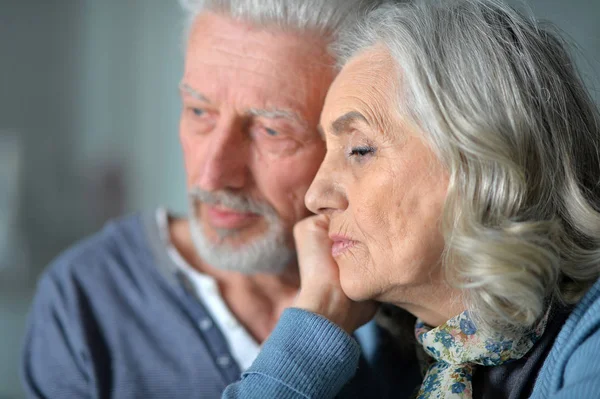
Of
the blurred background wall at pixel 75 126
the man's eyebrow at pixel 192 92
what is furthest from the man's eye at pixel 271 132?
the blurred background wall at pixel 75 126

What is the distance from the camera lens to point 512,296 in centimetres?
100

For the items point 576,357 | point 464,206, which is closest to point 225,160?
point 464,206

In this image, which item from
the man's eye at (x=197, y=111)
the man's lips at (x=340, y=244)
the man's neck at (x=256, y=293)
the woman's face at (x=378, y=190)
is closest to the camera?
the woman's face at (x=378, y=190)

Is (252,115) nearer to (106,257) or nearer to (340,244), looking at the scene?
(340,244)

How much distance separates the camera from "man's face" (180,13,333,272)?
144 centimetres

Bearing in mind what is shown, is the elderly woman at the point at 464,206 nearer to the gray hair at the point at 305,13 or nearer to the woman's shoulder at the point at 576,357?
the woman's shoulder at the point at 576,357

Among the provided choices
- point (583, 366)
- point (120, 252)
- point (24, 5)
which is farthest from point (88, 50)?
point (583, 366)

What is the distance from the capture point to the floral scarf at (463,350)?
1059mm

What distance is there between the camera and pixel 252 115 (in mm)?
1467

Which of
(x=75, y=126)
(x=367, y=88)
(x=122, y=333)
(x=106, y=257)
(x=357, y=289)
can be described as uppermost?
(x=367, y=88)

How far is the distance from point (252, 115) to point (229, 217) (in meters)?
0.25

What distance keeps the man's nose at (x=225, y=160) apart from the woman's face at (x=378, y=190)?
32 cm

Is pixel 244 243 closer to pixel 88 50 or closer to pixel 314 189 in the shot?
pixel 314 189

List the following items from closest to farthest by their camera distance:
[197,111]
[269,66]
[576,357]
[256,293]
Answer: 1. [576,357]
2. [269,66]
3. [197,111]
4. [256,293]
